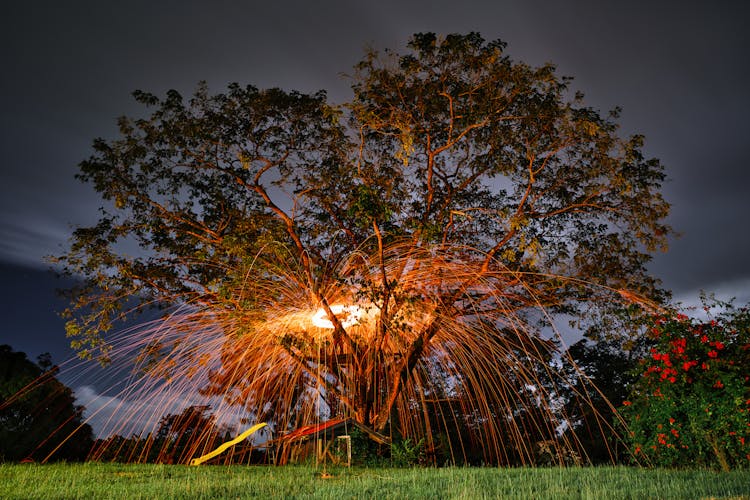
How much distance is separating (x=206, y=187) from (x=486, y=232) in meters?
5.41

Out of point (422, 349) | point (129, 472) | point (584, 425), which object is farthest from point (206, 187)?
point (584, 425)

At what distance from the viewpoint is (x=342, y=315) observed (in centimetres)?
774

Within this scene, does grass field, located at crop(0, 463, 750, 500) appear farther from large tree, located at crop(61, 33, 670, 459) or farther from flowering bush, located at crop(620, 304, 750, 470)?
large tree, located at crop(61, 33, 670, 459)

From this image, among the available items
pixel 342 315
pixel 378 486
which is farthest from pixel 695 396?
pixel 342 315

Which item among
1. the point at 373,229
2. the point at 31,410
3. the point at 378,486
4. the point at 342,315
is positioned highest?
the point at 373,229

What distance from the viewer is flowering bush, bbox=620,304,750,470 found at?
5703 millimetres

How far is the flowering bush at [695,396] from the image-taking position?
570cm

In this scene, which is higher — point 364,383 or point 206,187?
point 206,187

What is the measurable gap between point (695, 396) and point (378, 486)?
3947 millimetres

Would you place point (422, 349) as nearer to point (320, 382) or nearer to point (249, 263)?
point (320, 382)

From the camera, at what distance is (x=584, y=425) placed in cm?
1366

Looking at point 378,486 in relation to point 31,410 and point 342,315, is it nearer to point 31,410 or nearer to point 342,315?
point 342,315

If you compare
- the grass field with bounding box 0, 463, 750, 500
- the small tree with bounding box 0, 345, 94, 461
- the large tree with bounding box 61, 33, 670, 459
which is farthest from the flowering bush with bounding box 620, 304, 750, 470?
the small tree with bounding box 0, 345, 94, 461

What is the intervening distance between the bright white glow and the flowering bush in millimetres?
3665
